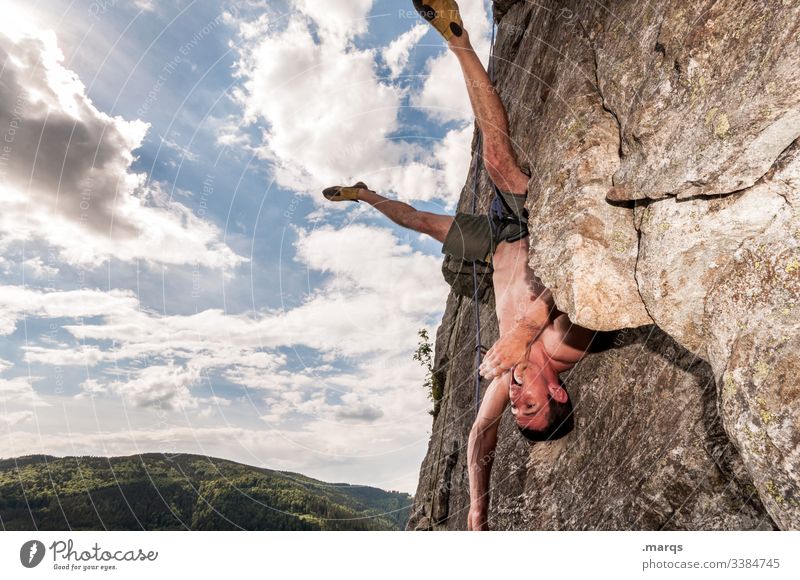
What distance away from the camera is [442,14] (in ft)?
13.6

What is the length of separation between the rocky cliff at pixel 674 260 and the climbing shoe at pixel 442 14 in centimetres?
134

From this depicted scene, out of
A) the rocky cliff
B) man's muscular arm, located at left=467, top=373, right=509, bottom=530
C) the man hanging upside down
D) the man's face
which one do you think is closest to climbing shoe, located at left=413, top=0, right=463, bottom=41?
the man hanging upside down

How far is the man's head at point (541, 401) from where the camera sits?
4.62m

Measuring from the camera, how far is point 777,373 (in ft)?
Answer: 7.01

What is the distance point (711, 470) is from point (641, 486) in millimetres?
579

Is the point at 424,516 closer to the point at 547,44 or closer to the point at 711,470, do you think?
the point at 711,470

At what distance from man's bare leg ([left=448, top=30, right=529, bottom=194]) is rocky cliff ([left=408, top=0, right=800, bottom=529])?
9.9 inches

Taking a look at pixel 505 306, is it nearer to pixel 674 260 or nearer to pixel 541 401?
pixel 541 401

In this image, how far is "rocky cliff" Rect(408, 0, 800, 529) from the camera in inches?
88.5
